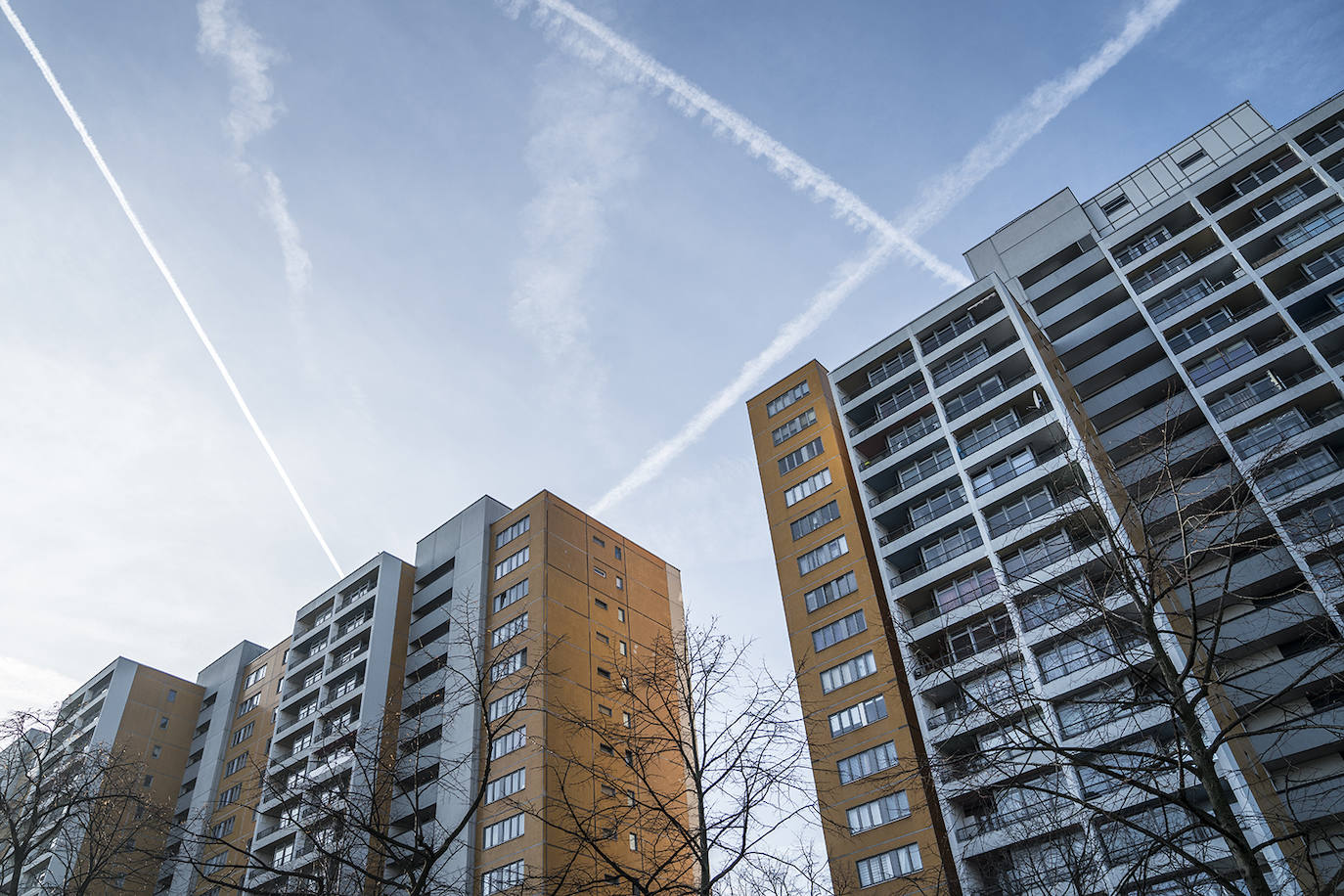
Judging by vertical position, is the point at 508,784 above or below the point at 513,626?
below

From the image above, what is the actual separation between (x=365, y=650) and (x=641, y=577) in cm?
2109

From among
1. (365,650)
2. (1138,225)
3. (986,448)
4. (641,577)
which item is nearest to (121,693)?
(365,650)

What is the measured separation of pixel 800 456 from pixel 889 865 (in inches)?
1055

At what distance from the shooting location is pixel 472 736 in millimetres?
57406

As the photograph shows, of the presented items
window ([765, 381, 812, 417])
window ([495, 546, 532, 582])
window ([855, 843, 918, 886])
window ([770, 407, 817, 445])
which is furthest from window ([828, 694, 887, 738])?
window ([495, 546, 532, 582])

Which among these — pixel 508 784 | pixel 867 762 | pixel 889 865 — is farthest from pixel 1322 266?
pixel 508 784

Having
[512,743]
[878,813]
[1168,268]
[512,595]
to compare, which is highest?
[1168,268]

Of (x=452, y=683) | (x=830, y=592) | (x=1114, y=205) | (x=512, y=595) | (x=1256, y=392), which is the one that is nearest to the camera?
(x=1256, y=392)

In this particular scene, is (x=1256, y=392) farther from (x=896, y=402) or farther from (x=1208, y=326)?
(x=896, y=402)

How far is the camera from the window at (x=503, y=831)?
51.1 meters

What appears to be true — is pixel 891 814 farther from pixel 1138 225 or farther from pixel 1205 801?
pixel 1138 225

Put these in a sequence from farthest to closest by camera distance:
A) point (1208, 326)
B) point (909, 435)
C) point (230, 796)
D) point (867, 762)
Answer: point (230, 796), point (909, 435), point (1208, 326), point (867, 762)

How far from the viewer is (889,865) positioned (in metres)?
42.7

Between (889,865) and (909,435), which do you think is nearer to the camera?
(889,865)
